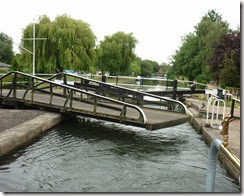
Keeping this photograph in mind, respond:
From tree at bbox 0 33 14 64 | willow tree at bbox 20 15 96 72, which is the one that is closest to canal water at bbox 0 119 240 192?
willow tree at bbox 20 15 96 72

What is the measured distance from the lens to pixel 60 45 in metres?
24.3

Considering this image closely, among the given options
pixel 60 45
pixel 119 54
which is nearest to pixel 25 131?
pixel 60 45

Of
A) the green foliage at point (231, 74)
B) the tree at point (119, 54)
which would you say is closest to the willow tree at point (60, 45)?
the green foliage at point (231, 74)

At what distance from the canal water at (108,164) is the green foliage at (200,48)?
75.4 feet

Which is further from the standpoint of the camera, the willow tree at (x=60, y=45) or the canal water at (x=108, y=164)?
the willow tree at (x=60, y=45)

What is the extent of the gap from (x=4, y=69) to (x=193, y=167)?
5193cm

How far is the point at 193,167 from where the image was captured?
468cm

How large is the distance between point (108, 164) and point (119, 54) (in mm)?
39101

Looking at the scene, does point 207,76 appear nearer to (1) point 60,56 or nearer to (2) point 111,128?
(1) point 60,56

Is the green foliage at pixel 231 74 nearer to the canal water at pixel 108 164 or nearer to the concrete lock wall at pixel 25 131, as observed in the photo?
the canal water at pixel 108 164

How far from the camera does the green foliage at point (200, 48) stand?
94.7ft

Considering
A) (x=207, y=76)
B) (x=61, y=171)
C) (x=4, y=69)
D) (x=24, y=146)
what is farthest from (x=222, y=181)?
(x=4, y=69)

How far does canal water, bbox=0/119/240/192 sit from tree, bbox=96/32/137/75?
121 ft

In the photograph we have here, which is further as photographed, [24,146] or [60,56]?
[60,56]
